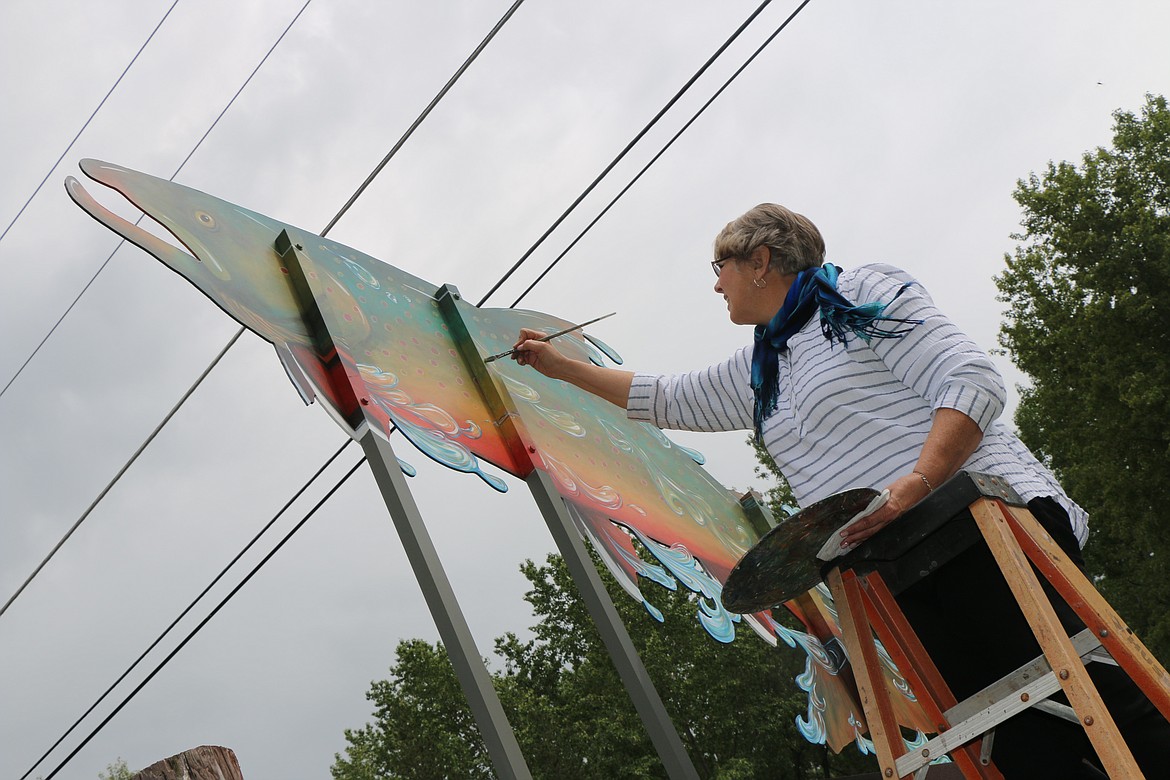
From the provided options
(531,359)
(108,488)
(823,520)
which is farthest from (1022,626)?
(108,488)

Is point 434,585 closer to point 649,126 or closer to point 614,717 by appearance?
point 649,126

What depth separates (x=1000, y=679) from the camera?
1.89 meters

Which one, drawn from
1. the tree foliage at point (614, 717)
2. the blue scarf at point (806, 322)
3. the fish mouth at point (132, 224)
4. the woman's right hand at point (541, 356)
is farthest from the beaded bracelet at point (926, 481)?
the tree foliage at point (614, 717)

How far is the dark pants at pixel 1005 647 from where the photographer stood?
1.81m

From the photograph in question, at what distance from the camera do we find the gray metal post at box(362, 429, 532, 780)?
2477mm

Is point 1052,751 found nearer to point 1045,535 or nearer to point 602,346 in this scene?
point 1045,535

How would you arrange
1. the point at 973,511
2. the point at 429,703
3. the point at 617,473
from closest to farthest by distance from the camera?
1. the point at 973,511
2. the point at 617,473
3. the point at 429,703

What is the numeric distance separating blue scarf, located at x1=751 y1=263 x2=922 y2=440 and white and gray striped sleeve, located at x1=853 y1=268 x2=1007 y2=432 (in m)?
0.02

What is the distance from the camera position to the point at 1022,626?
1.90 meters

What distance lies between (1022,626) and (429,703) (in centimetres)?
1563

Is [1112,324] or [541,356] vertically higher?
[1112,324]

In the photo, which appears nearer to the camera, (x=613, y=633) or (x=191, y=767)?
(x=191, y=767)

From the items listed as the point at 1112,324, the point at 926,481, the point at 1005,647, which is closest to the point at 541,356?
the point at 926,481

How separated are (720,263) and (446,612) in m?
1.11
